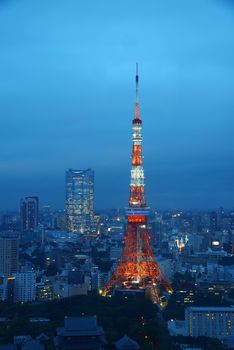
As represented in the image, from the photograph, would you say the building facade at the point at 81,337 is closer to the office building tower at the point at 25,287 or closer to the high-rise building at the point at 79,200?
the office building tower at the point at 25,287

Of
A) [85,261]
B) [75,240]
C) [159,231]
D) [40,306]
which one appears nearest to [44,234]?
[75,240]

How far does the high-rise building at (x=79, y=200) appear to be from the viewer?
769 inches

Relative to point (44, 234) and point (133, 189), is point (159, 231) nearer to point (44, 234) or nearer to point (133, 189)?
point (44, 234)

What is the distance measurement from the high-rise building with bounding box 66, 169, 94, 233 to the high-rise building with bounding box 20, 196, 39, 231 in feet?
3.70

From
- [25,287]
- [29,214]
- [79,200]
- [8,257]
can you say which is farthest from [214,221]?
[25,287]

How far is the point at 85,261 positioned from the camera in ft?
39.1

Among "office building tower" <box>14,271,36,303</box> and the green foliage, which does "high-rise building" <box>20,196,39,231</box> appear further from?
the green foliage

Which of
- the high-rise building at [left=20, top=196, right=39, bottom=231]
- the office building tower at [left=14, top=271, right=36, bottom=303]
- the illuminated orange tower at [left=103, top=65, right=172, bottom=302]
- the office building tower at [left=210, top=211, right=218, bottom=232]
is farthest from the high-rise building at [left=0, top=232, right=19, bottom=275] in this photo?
the office building tower at [left=210, top=211, right=218, bottom=232]

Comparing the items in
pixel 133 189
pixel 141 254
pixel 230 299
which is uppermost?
pixel 133 189

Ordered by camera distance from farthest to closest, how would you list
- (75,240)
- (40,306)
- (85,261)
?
(75,240), (85,261), (40,306)

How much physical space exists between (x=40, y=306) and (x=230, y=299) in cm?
281

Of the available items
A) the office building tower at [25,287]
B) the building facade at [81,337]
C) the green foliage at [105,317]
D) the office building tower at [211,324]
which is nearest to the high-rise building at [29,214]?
the office building tower at [25,287]

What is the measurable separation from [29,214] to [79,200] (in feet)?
6.55

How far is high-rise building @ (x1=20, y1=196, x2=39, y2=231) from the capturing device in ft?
61.6
